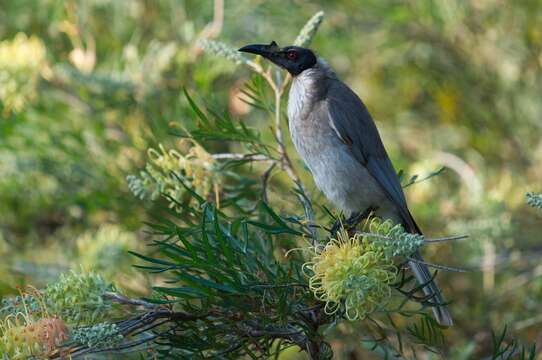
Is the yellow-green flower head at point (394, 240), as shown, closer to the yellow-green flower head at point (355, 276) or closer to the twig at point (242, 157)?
the yellow-green flower head at point (355, 276)

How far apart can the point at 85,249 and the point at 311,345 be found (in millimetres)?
1893

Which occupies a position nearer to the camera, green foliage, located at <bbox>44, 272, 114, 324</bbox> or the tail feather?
green foliage, located at <bbox>44, 272, 114, 324</bbox>

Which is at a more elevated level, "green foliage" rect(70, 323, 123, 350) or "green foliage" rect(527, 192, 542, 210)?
"green foliage" rect(70, 323, 123, 350)

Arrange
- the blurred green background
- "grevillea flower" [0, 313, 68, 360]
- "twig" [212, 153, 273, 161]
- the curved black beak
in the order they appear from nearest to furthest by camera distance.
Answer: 1. "grevillea flower" [0, 313, 68, 360]
2. "twig" [212, 153, 273, 161]
3. the curved black beak
4. the blurred green background

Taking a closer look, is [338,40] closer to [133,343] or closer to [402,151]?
[402,151]

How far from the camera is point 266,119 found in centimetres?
485

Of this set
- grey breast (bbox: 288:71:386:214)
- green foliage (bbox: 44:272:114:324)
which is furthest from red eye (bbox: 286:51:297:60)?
green foliage (bbox: 44:272:114:324)

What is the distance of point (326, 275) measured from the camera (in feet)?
6.36

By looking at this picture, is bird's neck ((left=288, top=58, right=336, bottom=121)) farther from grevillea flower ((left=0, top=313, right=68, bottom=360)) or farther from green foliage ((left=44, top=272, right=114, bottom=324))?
grevillea flower ((left=0, top=313, right=68, bottom=360))

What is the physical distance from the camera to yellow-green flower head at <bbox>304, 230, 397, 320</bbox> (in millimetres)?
1901

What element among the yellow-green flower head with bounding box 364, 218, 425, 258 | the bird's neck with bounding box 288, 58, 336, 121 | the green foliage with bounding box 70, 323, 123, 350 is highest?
the bird's neck with bounding box 288, 58, 336, 121

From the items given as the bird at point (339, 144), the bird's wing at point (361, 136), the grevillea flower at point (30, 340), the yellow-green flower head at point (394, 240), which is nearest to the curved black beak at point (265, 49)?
the bird at point (339, 144)

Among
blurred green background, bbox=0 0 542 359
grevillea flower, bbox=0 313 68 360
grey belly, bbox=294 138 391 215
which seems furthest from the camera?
blurred green background, bbox=0 0 542 359

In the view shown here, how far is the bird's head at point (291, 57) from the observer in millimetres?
3286
